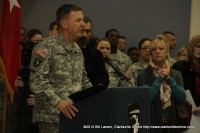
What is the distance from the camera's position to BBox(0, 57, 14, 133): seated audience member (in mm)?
4613

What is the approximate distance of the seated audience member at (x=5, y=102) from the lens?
4.61 m

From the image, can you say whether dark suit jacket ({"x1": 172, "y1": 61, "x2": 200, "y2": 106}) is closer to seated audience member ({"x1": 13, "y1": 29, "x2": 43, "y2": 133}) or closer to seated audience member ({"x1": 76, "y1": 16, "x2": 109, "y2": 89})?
seated audience member ({"x1": 76, "y1": 16, "x2": 109, "y2": 89})

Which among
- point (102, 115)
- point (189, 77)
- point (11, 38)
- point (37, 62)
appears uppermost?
point (11, 38)

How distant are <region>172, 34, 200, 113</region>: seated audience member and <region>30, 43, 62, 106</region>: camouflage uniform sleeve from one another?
1.74 meters

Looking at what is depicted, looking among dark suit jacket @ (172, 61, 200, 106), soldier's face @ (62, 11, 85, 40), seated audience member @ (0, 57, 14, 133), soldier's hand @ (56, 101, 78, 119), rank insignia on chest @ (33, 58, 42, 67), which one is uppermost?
soldier's face @ (62, 11, 85, 40)

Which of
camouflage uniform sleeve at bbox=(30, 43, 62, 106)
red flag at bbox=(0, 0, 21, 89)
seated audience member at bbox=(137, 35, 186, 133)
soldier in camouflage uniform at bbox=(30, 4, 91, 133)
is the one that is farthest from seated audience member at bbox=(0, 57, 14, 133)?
camouflage uniform sleeve at bbox=(30, 43, 62, 106)

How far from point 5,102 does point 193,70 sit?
1896 millimetres

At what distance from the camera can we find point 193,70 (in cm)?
421

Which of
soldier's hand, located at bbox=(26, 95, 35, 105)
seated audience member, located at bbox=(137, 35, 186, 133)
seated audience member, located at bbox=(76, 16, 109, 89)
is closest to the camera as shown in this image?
seated audience member, located at bbox=(76, 16, 109, 89)

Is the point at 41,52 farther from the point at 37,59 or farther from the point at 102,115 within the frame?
the point at 102,115

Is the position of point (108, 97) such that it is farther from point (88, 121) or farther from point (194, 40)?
point (194, 40)

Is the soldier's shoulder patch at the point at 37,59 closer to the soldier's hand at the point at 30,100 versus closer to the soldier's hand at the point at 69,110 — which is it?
the soldier's hand at the point at 69,110

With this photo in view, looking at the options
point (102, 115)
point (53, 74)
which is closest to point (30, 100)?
point (53, 74)

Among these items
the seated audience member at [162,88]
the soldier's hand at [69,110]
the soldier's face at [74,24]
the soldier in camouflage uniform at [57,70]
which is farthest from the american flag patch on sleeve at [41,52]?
the seated audience member at [162,88]
